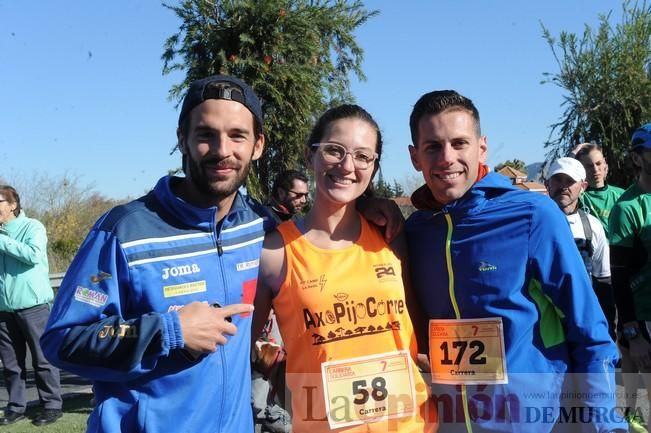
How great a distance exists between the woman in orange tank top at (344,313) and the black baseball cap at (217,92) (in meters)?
0.42

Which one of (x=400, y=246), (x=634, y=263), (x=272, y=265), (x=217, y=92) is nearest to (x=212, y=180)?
(x=217, y=92)

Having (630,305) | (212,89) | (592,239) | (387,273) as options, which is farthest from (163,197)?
(592,239)

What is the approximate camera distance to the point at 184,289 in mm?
2094

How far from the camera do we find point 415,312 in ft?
8.54

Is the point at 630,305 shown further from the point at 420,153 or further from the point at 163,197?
the point at 163,197

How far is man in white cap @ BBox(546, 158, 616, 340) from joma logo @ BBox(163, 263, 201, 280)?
12.2 ft

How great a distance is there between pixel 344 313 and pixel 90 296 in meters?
0.95

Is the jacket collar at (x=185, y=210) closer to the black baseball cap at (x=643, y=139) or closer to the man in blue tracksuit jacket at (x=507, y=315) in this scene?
the man in blue tracksuit jacket at (x=507, y=315)

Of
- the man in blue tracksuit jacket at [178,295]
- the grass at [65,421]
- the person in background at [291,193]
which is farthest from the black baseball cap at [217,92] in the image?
the grass at [65,421]

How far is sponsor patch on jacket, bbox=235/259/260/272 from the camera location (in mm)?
2291

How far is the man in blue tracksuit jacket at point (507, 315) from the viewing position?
2.29 meters

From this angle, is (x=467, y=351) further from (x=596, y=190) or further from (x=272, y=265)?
(x=596, y=190)

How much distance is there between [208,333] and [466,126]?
1380 mm

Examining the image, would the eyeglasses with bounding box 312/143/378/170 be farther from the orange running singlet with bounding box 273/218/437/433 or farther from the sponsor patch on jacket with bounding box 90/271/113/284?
the sponsor patch on jacket with bounding box 90/271/113/284
